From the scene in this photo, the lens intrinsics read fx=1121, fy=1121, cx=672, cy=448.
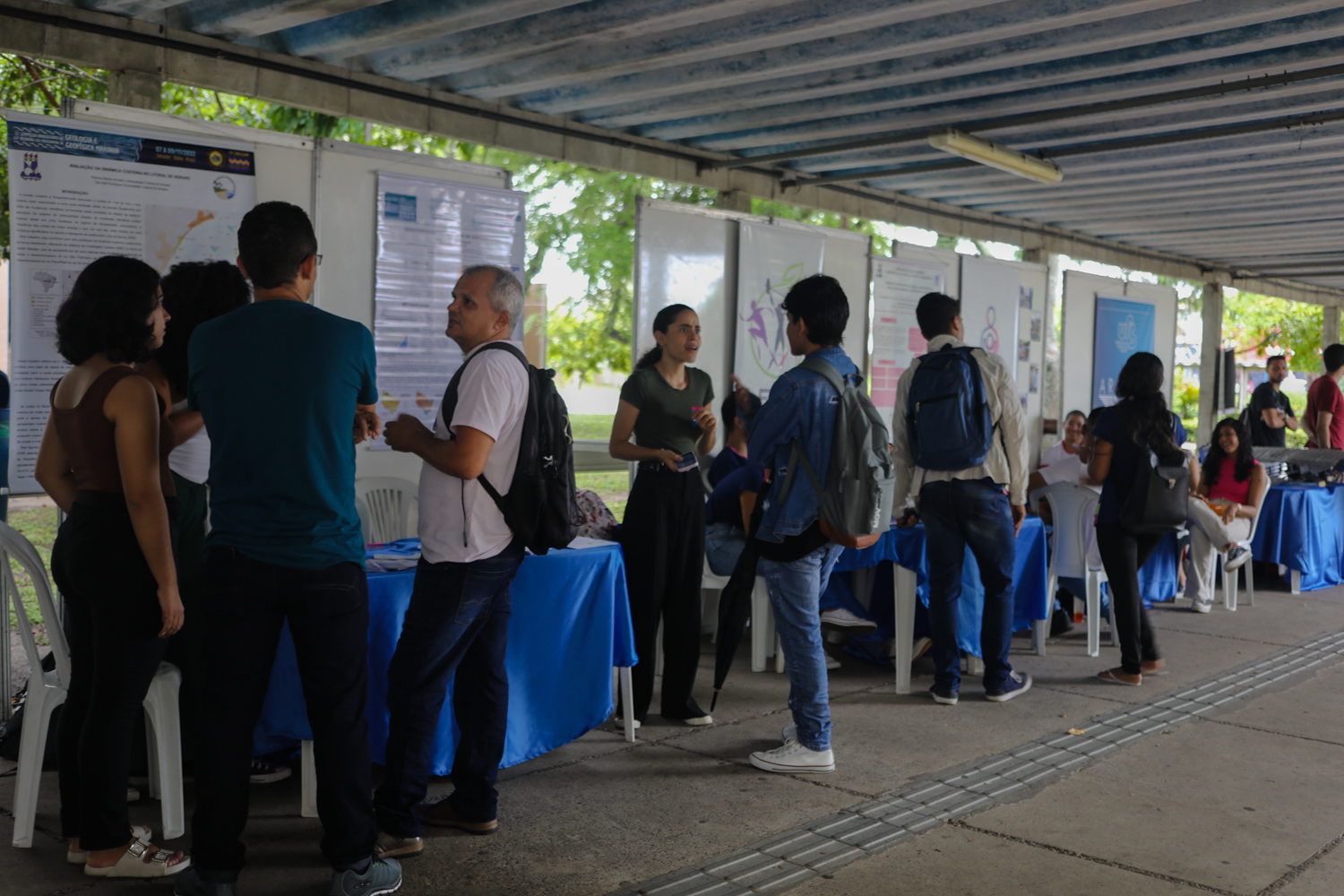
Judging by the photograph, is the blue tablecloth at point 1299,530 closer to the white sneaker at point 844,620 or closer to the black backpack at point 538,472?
the white sneaker at point 844,620

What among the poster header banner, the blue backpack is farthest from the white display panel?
the poster header banner

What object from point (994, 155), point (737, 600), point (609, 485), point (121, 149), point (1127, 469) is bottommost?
point (609, 485)

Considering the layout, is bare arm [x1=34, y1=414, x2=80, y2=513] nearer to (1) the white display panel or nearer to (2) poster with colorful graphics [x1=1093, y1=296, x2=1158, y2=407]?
(1) the white display panel

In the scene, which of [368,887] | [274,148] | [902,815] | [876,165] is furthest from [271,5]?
[876,165]

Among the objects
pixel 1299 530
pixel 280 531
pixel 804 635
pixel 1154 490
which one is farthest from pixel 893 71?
pixel 1299 530

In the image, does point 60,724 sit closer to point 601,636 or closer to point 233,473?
point 233,473

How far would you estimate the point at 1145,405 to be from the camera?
5023 millimetres

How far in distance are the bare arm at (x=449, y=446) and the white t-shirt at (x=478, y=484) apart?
0.11 feet

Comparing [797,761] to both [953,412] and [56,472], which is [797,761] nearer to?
[953,412]

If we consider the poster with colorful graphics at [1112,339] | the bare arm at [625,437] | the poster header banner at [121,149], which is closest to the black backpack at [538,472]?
the bare arm at [625,437]

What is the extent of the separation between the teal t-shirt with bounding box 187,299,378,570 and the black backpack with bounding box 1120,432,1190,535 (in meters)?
3.72

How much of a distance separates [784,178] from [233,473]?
5.95 m

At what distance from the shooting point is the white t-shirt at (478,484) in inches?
112

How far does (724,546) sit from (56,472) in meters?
2.92
